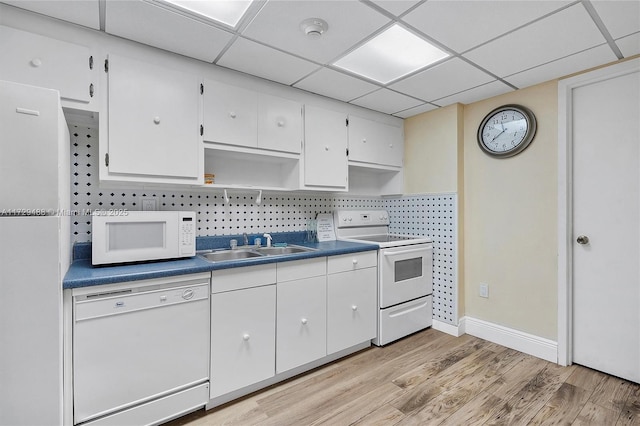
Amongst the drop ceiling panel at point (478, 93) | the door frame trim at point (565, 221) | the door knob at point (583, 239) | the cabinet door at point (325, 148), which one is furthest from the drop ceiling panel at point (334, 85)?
the door knob at point (583, 239)

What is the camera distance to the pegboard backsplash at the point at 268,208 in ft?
6.58

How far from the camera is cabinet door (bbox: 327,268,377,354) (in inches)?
96.2

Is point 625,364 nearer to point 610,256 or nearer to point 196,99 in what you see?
point 610,256

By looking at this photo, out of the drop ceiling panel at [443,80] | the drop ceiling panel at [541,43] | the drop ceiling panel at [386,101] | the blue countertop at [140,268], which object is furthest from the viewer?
the drop ceiling panel at [386,101]

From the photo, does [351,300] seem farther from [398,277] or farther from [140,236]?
[140,236]

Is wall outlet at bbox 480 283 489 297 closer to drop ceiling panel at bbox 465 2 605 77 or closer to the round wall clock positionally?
the round wall clock

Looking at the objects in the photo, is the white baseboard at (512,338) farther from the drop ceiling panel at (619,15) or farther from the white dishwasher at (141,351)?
the white dishwasher at (141,351)

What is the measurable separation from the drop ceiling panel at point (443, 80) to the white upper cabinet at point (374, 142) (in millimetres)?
516

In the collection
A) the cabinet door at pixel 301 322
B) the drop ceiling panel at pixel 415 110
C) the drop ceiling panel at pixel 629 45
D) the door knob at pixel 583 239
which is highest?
the drop ceiling panel at pixel 629 45

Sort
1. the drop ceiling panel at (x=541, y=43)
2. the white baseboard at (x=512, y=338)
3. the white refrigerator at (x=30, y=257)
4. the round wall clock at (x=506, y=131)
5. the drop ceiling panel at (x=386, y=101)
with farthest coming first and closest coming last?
1. the drop ceiling panel at (x=386, y=101)
2. the round wall clock at (x=506, y=131)
3. the white baseboard at (x=512, y=338)
4. the drop ceiling panel at (x=541, y=43)
5. the white refrigerator at (x=30, y=257)

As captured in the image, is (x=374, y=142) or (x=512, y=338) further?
(x=374, y=142)

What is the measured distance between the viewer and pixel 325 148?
2768 millimetres

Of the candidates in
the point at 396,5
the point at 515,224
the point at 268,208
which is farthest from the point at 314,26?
the point at 515,224

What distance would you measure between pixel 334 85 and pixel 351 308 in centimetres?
186
